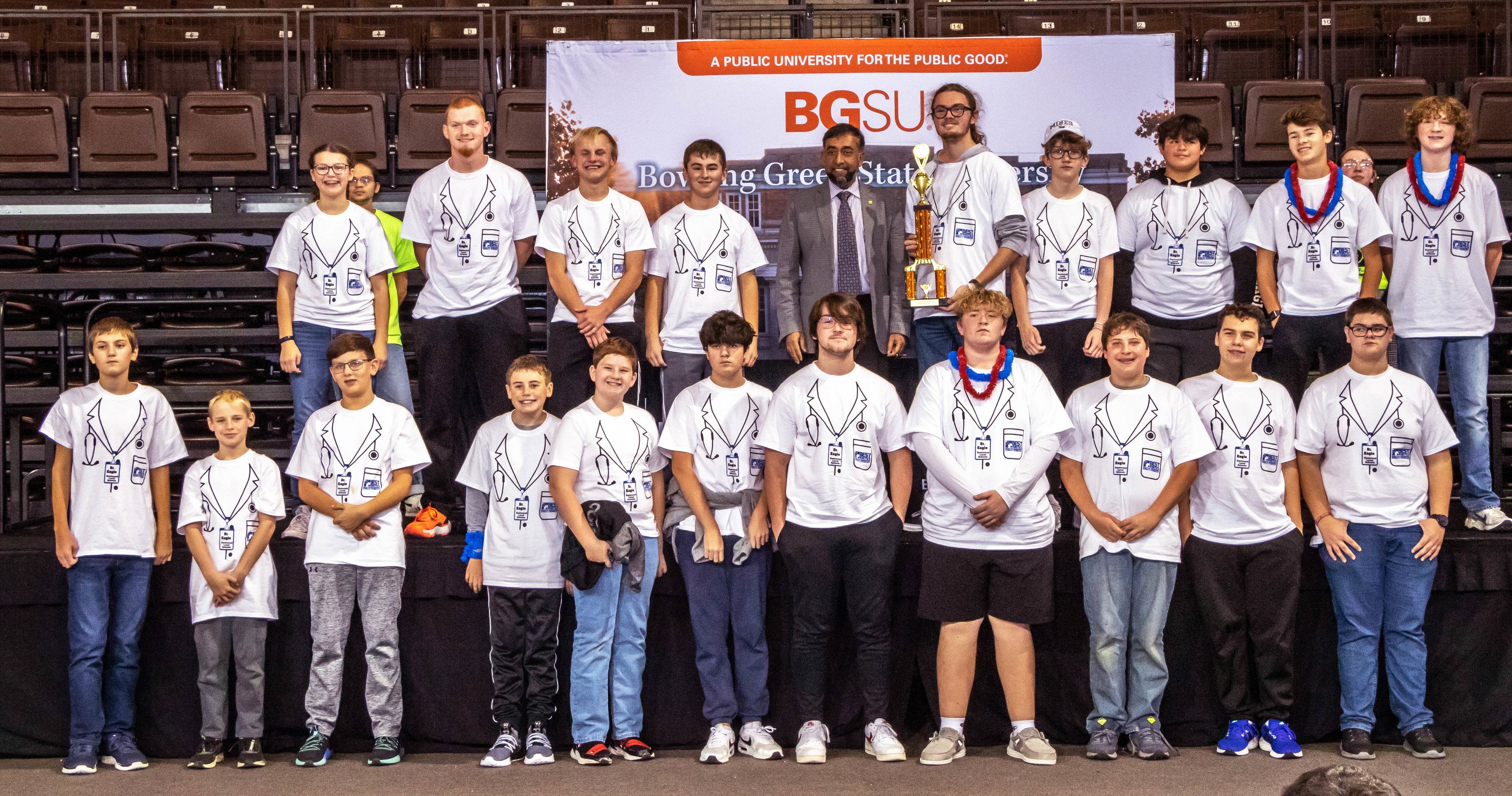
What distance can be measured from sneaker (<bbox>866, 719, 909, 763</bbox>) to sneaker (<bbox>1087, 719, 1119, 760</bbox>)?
0.68 metres

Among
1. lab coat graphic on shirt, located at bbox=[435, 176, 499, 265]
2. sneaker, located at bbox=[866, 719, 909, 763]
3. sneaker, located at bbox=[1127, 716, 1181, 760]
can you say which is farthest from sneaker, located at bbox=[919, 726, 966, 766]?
lab coat graphic on shirt, located at bbox=[435, 176, 499, 265]

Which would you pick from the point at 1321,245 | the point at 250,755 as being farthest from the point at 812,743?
the point at 1321,245

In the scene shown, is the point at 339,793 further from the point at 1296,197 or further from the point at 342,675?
the point at 1296,197

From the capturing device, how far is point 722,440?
481cm

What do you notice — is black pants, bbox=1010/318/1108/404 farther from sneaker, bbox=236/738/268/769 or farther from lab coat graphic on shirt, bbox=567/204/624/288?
sneaker, bbox=236/738/268/769

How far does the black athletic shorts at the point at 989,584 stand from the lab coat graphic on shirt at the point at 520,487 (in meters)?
1.46

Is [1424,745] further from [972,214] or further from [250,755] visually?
[250,755]

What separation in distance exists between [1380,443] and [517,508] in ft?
10.7

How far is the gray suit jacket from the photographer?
5.54 metres

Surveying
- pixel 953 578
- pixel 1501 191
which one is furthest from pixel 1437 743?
pixel 1501 191

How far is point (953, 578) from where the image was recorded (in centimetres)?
457

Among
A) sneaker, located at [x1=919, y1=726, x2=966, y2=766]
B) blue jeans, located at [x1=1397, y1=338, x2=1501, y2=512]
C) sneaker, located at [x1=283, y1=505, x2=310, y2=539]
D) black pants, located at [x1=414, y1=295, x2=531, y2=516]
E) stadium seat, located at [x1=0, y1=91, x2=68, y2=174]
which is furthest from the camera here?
stadium seat, located at [x1=0, y1=91, x2=68, y2=174]

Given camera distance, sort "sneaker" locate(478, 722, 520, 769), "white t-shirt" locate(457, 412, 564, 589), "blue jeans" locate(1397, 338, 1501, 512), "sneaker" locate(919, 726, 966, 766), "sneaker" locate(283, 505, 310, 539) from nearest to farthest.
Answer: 1. "sneaker" locate(919, 726, 966, 766)
2. "sneaker" locate(478, 722, 520, 769)
3. "white t-shirt" locate(457, 412, 564, 589)
4. "sneaker" locate(283, 505, 310, 539)
5. "blue jeans" locate(1397, 338, 1501, 512)

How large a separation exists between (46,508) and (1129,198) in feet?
17.4
